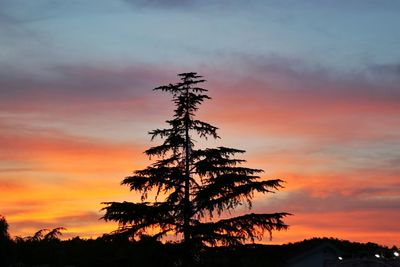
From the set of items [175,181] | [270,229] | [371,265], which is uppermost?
[175,181]

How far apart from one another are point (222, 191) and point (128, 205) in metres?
5.52

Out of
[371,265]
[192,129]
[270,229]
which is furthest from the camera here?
[192,129]

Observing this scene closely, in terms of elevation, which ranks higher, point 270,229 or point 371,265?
point 270,229

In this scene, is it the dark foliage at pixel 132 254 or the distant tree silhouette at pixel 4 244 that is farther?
the dark foliage at pixel 132 254

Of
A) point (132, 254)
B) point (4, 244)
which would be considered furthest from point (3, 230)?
point (132, 254)

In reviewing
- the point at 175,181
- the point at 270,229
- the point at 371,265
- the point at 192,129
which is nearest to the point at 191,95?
the point at 192,129

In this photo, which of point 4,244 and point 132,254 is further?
point 132,254

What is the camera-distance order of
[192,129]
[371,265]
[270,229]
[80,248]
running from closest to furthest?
1. [371,265]
2. [270,229]
3. [192,129]
4. [80,248]

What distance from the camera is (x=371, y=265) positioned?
104ft

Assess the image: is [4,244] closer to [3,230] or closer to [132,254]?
[3,230]

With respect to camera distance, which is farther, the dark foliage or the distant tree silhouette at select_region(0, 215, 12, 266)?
the dark foliage

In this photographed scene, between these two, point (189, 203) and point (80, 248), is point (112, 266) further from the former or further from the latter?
point (80, 248)

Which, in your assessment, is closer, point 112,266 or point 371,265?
point 371,265

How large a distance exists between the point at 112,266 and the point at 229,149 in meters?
9.77
